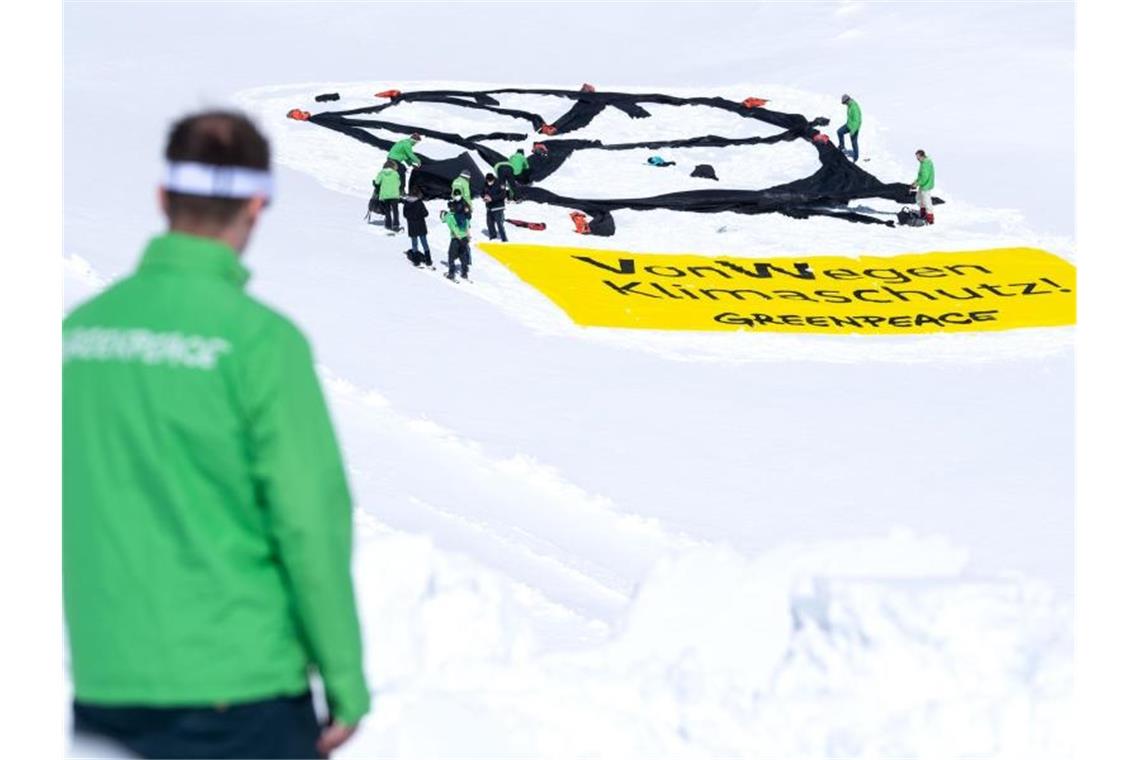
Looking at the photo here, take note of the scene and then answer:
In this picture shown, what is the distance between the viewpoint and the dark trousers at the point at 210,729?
2.65 metres

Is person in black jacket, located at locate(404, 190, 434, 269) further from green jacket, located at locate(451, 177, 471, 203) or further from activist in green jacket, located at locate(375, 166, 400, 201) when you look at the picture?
activist in green jacket, located at locate(375, 166, 400, 201)

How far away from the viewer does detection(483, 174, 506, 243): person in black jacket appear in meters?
17.8

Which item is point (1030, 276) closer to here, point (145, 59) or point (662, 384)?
point (662, 384)

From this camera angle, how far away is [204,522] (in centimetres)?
266

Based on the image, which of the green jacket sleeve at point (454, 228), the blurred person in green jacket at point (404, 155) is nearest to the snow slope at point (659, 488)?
the green jacket sleeve at point (454, 228)

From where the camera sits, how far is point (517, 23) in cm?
3325

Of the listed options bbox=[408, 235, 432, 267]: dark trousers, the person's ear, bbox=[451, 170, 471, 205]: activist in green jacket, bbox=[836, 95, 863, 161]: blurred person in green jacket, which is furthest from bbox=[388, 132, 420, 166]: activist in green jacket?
the person's ear

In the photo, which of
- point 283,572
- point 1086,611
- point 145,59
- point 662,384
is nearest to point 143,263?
point 283,572

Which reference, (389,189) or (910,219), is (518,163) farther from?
(910,219)

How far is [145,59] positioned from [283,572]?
81.4ft

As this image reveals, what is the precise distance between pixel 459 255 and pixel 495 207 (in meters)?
1.72

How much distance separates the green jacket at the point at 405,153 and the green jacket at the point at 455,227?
10.3ft

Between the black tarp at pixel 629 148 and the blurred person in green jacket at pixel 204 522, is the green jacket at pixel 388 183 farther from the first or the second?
the blurred person in green jacket at pixel 204 522

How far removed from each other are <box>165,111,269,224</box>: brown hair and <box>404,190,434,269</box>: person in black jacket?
534 inches
